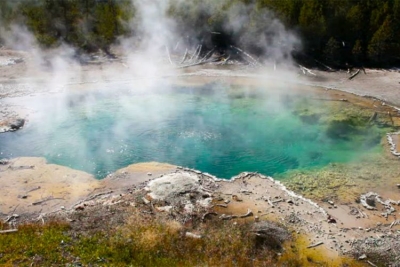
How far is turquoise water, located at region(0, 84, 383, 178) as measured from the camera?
16766 millimetres

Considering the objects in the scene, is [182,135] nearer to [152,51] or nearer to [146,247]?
[146,247]

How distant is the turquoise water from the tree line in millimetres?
7671

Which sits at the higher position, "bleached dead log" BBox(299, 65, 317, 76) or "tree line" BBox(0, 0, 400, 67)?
"tree line" BBox(0, 0, 400, 67)

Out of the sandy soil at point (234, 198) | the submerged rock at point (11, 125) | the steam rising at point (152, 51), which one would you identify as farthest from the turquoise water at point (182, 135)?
the sandy soil at point (234, 198)

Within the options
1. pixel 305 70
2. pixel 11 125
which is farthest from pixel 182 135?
pixel 305 70

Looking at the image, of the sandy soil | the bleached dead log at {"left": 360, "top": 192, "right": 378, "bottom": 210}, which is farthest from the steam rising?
the bleached dead log at {"left": 360, "top": 192, "right": 378, "bottom": 210}

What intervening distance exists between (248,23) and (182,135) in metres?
14.7

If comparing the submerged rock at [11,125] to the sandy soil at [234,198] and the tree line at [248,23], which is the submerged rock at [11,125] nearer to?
the sandy soil at [234,198]

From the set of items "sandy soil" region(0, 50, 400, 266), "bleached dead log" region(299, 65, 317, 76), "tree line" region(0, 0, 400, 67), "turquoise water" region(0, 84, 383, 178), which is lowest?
"sandy soil" region(0, 50, 400, 266)

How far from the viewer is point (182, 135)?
1872cm

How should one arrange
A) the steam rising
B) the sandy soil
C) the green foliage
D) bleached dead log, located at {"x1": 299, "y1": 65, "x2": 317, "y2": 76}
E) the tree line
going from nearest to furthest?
the green foliage < the sandy soil < the steam rising < bleached dead log, located at {"x1": 299, "y1": 65, "x2": 317, "y2": 76} < the tree line

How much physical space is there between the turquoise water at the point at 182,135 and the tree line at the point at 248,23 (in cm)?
767

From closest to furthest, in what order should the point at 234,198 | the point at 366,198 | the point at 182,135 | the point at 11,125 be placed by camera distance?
the point at 234,198, the point at 366,198, the point at 182,135, the point at 11,125

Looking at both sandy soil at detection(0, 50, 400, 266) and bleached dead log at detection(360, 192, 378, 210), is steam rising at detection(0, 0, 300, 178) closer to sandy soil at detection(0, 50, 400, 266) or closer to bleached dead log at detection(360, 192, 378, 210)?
sandy soil at detection(0, 50, 400, 266)
